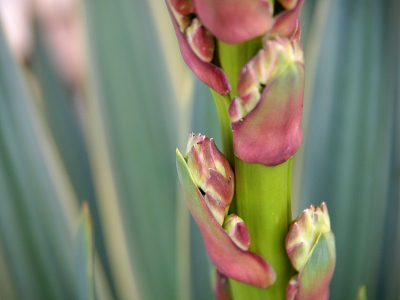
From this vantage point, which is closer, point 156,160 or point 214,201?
point 214,201

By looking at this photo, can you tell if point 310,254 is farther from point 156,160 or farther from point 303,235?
point 156,160

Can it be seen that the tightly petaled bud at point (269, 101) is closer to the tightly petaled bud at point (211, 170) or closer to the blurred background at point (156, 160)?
the tightly petaled bud at point (211, 170)

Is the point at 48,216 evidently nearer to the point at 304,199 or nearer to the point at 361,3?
the point at 304,199

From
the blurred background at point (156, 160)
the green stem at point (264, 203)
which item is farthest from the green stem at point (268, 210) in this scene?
the blurred background at point (156, 160)

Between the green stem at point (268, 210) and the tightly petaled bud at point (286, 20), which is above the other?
the tightly petaled bud at point (286, 20)

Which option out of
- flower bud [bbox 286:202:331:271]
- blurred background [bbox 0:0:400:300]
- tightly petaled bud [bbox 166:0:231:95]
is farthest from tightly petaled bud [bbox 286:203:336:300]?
blurred background [bbox 0:0:400:300]

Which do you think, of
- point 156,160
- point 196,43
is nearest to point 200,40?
point 196,43
